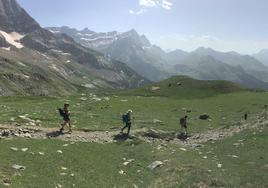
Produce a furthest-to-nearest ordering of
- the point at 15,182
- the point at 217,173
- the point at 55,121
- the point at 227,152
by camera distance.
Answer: the point at 55,121, the point at 227,152, the point at 217,173, the point at 15,182

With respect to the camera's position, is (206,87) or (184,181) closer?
(184,181)

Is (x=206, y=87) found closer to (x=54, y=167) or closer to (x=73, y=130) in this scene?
(x=73, y=130)

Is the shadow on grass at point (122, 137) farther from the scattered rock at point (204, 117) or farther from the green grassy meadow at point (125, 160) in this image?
the scattered rock at point (204, 117)

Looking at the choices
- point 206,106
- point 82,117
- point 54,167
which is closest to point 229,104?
point 206,106

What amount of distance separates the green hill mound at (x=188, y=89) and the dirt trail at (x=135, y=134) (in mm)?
64161

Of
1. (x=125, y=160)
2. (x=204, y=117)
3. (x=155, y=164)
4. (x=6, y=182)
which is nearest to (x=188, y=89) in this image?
(x=204, y=117)

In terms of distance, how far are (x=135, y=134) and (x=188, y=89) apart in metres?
90.3

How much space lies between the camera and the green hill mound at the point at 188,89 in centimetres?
13325

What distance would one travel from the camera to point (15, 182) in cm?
2741

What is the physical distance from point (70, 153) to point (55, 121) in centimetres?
2044

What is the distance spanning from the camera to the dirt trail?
1752 inches

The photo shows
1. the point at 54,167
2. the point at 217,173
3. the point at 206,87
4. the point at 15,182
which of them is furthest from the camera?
the point at 206,87

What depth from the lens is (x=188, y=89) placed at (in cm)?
14075

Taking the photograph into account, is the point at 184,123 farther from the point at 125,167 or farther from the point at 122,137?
Result: the point at 125,167
